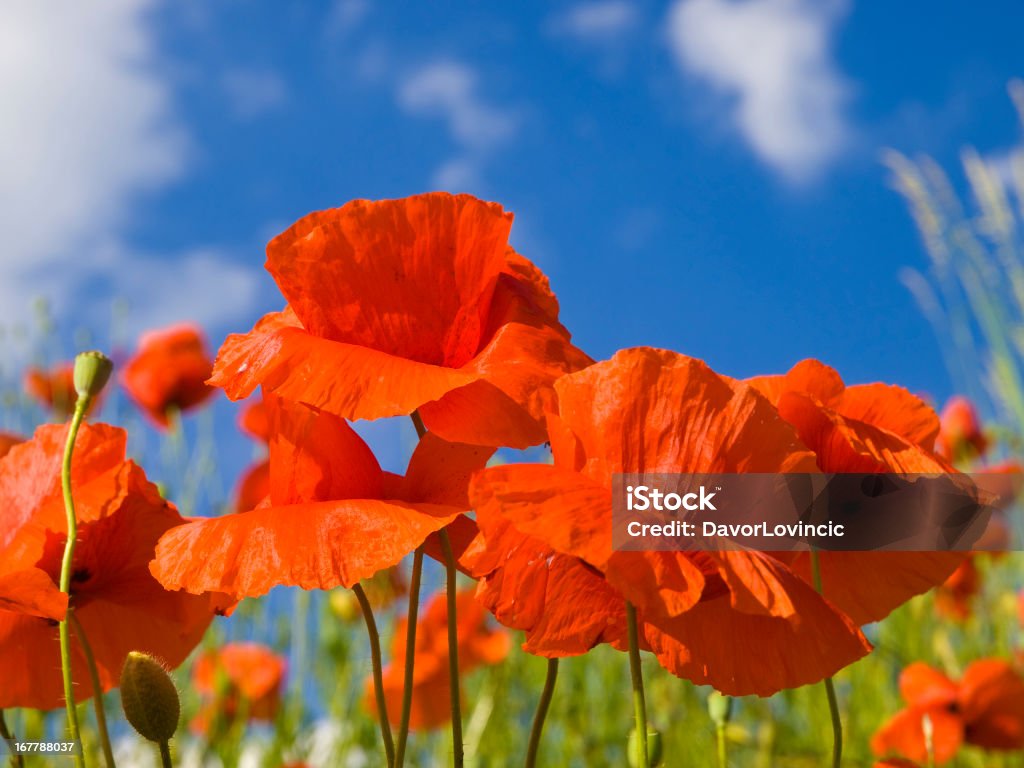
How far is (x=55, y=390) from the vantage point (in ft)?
7.18

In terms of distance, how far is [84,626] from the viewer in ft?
2.08

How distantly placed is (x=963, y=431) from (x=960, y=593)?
413mm

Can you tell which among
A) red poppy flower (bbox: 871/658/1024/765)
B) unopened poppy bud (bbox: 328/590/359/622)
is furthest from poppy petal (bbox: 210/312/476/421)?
unopened poppy bud (bbox: 328/590/359/622)

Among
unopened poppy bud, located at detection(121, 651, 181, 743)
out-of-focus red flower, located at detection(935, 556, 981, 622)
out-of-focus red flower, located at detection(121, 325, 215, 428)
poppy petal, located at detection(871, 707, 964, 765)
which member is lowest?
poppy petal, located at detection(871, 707, 964, 765)

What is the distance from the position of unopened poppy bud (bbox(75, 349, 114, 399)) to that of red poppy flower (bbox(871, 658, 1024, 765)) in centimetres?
94

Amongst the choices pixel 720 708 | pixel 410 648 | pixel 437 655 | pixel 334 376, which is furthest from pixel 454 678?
pixel 437 655

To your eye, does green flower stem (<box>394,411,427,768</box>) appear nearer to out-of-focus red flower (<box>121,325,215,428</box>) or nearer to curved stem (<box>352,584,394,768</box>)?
curved stem (<box>352,584,394,768</box>)

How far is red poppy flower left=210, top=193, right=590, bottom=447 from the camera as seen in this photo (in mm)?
478

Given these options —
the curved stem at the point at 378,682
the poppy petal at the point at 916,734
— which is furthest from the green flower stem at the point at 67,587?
the poppy petal at the point at 916,734

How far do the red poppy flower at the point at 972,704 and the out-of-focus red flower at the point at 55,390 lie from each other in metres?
1.61

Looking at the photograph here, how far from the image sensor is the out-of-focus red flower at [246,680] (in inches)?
68.3

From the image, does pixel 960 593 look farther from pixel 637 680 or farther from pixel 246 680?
pixel 637 680

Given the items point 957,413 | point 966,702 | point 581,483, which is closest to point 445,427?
point 581,483

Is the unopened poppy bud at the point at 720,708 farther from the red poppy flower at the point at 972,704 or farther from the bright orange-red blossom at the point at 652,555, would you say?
the red poppy flower at the point at 972,704
